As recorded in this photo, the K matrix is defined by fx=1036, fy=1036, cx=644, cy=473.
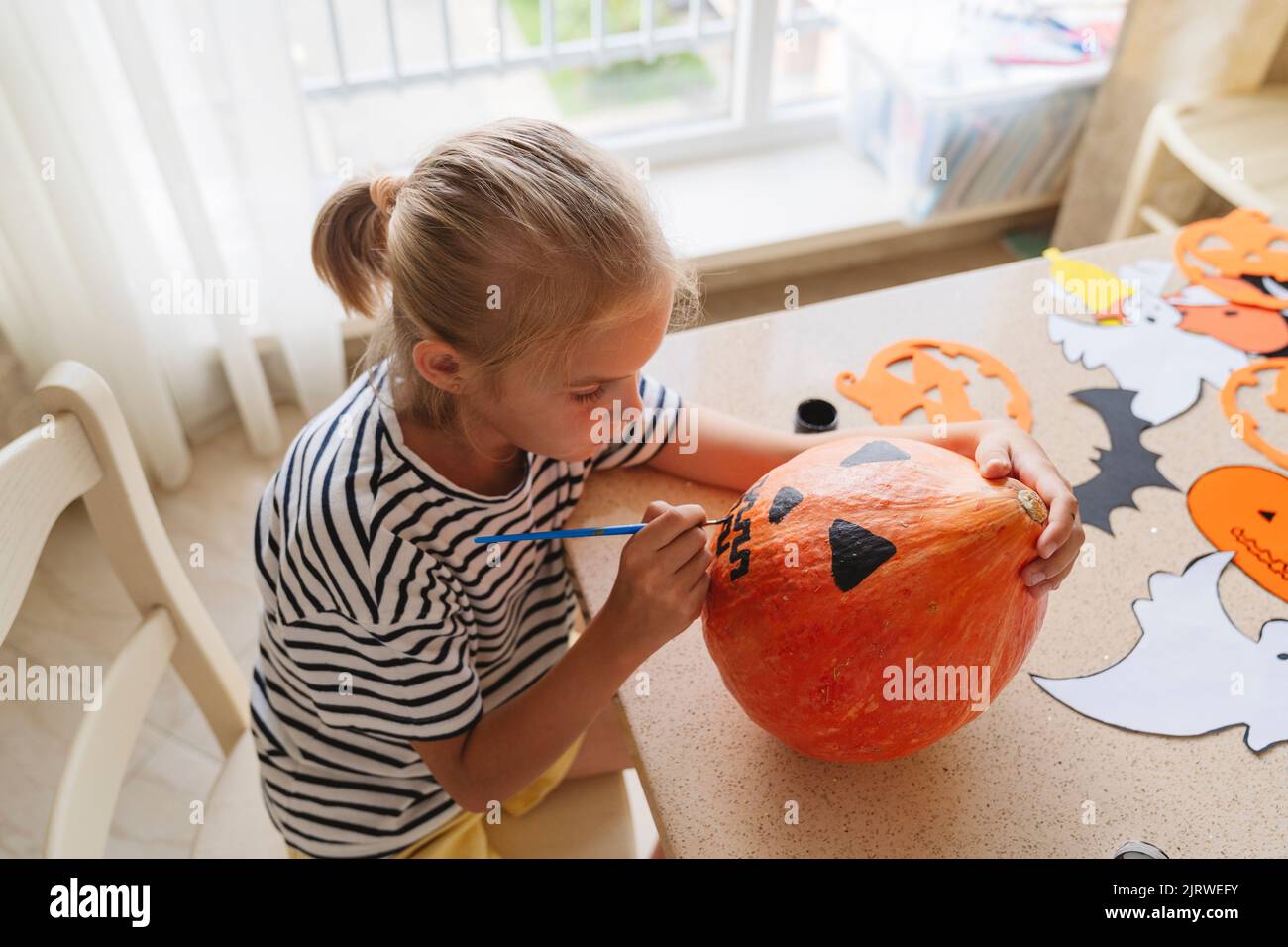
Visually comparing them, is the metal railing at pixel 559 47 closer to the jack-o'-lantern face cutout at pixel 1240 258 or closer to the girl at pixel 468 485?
the jack-o'-lantern face cutout at pixel 1240 258

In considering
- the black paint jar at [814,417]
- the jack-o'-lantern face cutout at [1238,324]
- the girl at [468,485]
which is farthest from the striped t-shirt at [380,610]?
the jack-o'-lantern face cutout at [1238,324]

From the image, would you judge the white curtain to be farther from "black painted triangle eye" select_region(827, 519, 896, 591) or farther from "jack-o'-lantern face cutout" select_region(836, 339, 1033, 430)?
"black painted triangle eye" select_region(827, 519, 896, 591)

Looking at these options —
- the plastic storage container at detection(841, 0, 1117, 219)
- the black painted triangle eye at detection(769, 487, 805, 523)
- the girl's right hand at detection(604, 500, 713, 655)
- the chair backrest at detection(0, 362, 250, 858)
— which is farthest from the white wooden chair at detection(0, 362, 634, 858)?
the plastic storage container at detection(841, 0, 1117, 219)

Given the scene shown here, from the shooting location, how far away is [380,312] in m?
0.95

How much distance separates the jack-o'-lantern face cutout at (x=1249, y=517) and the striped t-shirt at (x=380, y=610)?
520mm

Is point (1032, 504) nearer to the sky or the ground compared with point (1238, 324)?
nearer to the sky

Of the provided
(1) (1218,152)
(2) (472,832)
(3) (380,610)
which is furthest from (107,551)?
(1) (1218,152)

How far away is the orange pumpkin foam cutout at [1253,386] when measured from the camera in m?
1.05

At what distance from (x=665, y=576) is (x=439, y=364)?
246mm

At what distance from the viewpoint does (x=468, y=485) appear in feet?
3.01

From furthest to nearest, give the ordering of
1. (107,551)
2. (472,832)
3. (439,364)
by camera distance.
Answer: (472,832), (107,551), (439,364)

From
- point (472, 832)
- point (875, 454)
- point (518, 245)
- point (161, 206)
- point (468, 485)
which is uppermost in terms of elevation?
point (518, 245)

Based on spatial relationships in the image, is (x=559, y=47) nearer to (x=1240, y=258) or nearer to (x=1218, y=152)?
(x=1218, y=152)

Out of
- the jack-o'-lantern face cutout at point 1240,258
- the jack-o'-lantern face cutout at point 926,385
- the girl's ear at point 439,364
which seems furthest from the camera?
the jack-o'-lantern face cutout at point 1240,258
